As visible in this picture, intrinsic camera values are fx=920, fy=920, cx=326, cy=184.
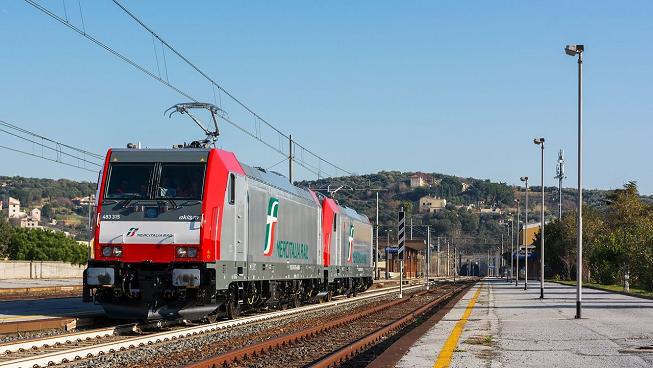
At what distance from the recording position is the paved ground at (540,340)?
566 inches

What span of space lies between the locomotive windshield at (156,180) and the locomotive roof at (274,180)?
2.60m

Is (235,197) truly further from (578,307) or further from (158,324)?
(578,307)

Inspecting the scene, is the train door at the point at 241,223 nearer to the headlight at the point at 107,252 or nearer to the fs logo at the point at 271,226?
the fs logo at the point at 271,226

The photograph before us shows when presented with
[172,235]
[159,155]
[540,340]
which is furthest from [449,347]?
[159,155]

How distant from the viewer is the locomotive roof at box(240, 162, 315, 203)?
78.3ft

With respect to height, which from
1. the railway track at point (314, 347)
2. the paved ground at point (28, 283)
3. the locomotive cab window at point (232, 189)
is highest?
the locomotive cab window at point (232, 189)

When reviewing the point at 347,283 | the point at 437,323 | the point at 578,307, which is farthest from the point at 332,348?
the point at 347,283

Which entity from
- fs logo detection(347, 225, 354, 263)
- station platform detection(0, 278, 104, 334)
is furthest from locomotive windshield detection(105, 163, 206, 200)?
fs logo detection(347, 225, 354, 263)

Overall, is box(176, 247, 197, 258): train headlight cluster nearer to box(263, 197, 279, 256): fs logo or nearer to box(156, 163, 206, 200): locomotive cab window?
box(156, 163, 206, 200): locomotive cab window

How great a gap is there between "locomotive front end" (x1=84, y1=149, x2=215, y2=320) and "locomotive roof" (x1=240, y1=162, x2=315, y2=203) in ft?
9.98

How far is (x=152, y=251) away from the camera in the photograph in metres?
19.7

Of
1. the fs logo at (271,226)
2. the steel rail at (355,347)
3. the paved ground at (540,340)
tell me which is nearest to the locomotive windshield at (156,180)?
the steel rail at (355,347)

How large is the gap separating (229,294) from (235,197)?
236 centimetres

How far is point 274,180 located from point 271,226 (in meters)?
1.93
